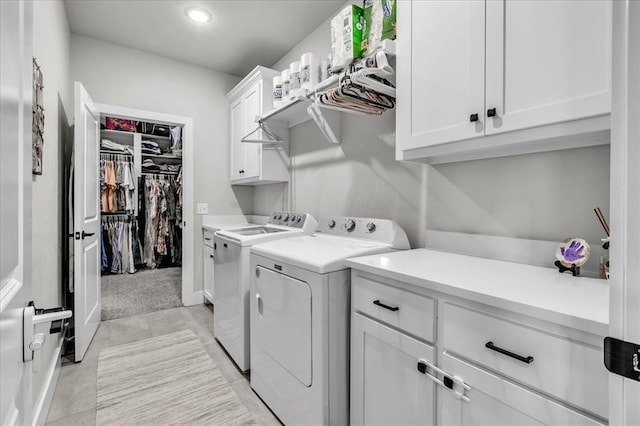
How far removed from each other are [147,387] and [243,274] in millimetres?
951

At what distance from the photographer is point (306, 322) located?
146cm

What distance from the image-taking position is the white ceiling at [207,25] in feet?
8.14

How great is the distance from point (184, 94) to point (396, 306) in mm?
3366

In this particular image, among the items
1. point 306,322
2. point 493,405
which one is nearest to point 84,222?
point 306,322

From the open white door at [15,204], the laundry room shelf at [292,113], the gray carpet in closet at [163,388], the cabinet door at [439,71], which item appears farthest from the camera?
the laundry room shelf at [292,113]

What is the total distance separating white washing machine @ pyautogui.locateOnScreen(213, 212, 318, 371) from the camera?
6.81 feet

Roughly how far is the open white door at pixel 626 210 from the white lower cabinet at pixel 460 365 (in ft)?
0.92

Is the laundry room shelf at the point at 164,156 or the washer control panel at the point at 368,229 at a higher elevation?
the laundry room shelf at the point at 164,156

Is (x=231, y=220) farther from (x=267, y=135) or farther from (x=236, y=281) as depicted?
(x=236, y=281)

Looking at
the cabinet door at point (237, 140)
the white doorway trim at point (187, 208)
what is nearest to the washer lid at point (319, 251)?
the cabinet door at point (237, 140)

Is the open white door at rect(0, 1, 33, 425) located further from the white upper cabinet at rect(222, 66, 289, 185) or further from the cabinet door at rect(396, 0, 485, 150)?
the white upper cabinet at rect(222, 66, 289, 185)

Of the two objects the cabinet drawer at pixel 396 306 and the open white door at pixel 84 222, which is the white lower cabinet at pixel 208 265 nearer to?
the open white door at pixel 84 222

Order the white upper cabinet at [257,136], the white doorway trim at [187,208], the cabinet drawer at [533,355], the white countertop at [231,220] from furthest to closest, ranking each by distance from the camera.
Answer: the white countertop at [231,220] < the white doorway trim at [187,208] < the white upper cabinet at [257,136] < the cabinet drawer at [533,355]

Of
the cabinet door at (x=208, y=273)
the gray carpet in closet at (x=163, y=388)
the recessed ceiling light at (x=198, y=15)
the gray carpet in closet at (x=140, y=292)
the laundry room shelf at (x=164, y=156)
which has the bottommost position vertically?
the gray carpet in closet at (x=163, y=388)
